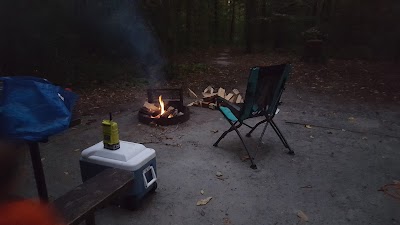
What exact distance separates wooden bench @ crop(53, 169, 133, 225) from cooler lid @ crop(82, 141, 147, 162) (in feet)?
0.63

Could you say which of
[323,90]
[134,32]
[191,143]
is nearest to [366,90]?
[323,90]

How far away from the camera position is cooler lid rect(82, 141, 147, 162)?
3.21 meters

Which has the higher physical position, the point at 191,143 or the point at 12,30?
the point at 12,30

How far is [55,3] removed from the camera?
9797 mm

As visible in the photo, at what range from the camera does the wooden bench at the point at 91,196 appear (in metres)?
2.38

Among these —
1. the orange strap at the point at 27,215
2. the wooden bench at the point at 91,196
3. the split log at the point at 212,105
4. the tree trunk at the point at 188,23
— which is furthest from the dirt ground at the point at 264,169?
the tree trunk at the point at 188,23

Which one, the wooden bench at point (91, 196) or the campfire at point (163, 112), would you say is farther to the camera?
the campfire at point (163, 112)

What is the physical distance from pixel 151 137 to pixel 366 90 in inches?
238

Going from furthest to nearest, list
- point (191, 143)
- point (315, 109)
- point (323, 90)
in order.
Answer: point (323, 90) → point (315, 109) → point (191, 143)

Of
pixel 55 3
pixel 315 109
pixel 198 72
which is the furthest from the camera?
pixel 198 72

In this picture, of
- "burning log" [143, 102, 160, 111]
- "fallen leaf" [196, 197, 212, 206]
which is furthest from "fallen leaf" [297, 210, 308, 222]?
"burning log" [143, 102, 160, 111]

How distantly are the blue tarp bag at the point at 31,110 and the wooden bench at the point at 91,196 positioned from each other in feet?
1.86

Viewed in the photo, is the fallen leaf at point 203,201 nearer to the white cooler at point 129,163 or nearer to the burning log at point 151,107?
the white cooler at point 129,163

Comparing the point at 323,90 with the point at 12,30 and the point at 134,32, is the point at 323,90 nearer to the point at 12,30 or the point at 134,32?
the point at 134,32
